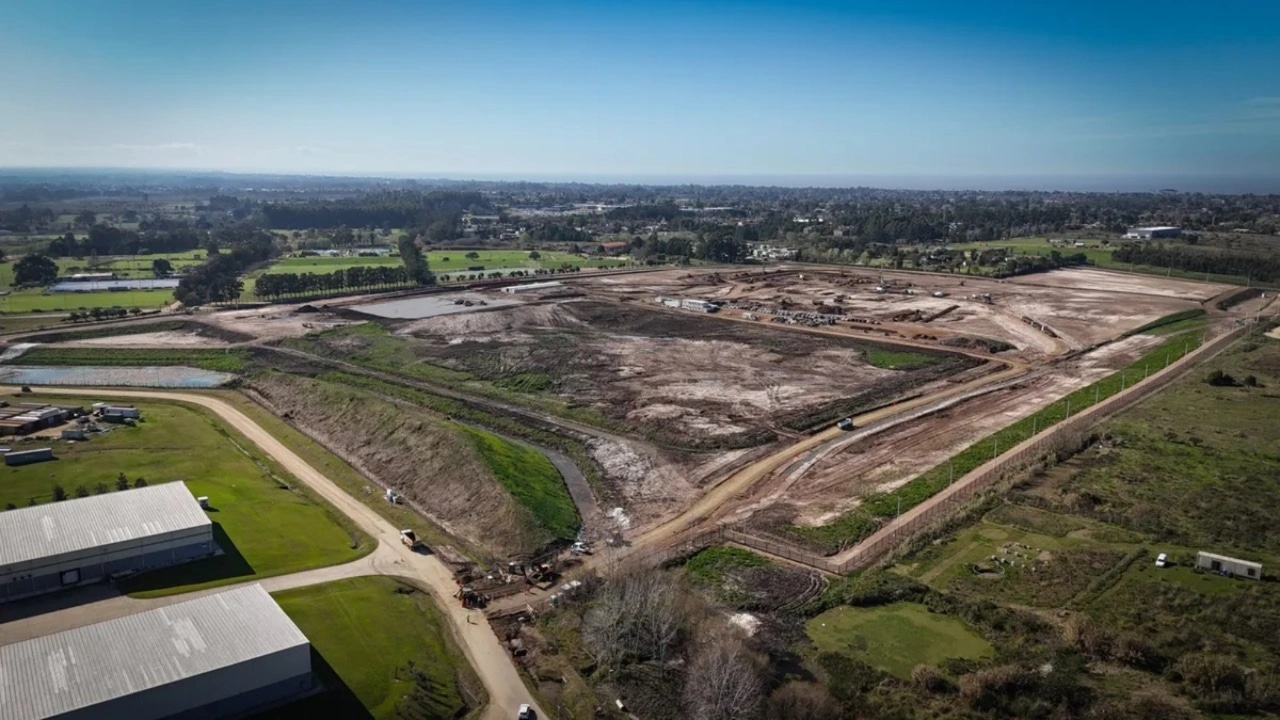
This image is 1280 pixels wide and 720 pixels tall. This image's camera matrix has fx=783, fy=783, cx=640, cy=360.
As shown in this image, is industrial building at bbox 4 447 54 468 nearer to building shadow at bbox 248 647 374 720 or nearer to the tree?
building shadow at bbox 248 647 374 720

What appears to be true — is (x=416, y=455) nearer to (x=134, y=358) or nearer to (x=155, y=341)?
(x=134, y=358)

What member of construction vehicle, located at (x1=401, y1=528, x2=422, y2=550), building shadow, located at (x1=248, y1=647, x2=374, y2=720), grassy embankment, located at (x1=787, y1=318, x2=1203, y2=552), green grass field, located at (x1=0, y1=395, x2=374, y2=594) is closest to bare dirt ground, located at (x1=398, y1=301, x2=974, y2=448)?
grassy embankment, located at (x1=787, y1=318, x2=1203, y2=552)

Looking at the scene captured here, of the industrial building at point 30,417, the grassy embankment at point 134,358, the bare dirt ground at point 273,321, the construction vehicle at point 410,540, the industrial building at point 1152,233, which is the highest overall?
the industrial building at point 1152,233

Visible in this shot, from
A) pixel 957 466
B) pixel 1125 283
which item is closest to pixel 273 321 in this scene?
pixel 957 466

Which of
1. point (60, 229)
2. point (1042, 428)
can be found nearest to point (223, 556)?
point (1042, 428)

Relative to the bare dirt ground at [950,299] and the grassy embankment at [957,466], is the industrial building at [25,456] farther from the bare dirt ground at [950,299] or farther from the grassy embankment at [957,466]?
the bare dirt ground at [950,299]

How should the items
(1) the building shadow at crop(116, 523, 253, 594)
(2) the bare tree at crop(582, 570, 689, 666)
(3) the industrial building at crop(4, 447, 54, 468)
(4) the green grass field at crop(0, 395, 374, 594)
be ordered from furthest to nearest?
(3) the industrial building at crop(4, 447, 54, 468) → (4) the green grass field at crop(0, 395, 374, 594) → (1) the building shadow at crop(116, 523, 253, 594) → (2) the bare tree at crop(582, 570, 689, 666)

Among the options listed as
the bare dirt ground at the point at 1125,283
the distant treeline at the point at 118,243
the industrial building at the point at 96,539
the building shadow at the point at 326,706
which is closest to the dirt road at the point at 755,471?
the building shadow at the point at 326,706
